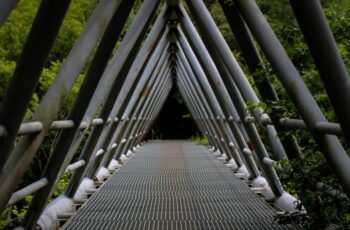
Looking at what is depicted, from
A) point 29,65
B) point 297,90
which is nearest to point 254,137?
point 297,90

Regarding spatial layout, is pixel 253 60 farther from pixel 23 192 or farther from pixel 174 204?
pixel 23 192

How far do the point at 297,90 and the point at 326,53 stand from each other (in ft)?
3.39

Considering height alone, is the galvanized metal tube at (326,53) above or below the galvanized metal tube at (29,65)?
above

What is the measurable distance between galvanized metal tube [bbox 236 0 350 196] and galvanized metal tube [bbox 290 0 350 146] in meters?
0.57

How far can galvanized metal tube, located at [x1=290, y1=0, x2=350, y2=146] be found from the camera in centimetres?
264

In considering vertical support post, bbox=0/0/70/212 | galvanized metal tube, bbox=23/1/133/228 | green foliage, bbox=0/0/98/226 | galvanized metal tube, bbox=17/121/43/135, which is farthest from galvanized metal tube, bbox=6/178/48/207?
green foliage, bbox=0/0/98/226

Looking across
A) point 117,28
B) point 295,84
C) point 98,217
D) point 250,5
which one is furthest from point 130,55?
point 295,84

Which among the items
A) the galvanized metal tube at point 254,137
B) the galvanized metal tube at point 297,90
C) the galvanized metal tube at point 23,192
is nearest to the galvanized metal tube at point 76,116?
the galvanized metal tube at point 23,192

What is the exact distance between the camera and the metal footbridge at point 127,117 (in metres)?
3.15

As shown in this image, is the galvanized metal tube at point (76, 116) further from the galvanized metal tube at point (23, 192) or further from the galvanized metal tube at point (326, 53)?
the galvanized metal tube at point (326, 53)

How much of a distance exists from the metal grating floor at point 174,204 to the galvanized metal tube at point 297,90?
2022 mm

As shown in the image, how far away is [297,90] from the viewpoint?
3.71 meters

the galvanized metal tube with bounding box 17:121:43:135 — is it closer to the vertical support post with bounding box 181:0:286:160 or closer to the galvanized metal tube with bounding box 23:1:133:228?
the galvanized metal tube with bounding box 23:1:133:228

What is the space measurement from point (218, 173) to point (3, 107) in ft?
25.8
